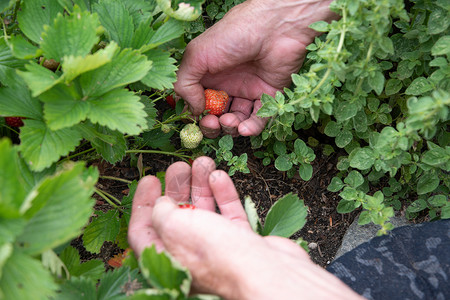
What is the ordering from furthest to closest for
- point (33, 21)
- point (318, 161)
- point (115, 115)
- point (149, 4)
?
point (318, 161)
point (149, 4)
point (33, 21)
point (115, 115)

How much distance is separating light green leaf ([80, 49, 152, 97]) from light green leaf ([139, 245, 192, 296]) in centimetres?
49

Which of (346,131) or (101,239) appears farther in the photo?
(346,131)

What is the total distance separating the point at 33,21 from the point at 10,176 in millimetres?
623

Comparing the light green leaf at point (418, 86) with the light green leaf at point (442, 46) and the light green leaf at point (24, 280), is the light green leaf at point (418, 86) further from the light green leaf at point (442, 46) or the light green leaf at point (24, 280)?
the light green leaf at point (24, 280)

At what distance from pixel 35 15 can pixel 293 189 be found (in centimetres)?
132

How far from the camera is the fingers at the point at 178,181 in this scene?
4.76 feet

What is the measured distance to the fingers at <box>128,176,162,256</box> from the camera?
124cm

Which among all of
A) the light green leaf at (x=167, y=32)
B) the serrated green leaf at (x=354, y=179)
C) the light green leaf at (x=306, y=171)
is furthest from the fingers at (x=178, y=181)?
the serrated green leaf at (x=354, y=179)

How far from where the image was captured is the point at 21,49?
1.23m

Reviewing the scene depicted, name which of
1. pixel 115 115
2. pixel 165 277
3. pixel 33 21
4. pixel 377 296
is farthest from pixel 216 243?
pixel 33 21

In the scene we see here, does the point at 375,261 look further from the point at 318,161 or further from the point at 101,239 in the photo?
the point at 101,239

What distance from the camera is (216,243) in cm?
103

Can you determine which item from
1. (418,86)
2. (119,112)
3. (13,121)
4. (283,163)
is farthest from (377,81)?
(13,121)

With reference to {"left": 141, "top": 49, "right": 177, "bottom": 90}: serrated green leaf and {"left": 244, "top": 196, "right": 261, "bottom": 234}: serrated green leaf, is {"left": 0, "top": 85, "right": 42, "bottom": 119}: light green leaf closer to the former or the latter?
{"left": 141, "top": 49, "right": 177, "bottom": 90}: serrated green leaf
